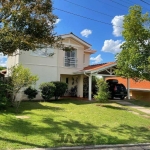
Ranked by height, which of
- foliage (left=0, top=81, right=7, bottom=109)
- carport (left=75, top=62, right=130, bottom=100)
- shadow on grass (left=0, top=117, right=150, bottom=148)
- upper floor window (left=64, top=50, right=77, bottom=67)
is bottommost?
shadow on grass (left=0, top=117, right=150, bottom=148)

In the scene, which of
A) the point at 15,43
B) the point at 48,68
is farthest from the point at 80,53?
the point at 15,43

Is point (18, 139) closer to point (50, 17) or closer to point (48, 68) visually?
point (50, 17)

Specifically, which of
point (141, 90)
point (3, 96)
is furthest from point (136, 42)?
point (141, 90)

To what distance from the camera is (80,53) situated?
22812 millimetres

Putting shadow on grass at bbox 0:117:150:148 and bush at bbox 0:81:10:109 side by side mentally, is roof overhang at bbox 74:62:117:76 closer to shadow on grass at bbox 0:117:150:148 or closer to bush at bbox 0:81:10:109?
bush at bbox 0:81:10:109

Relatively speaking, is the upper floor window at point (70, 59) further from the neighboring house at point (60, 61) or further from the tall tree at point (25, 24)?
the tall tree at point (25, 24)

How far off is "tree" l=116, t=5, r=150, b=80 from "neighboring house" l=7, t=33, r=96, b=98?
328 inches

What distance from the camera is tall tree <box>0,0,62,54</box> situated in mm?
7762

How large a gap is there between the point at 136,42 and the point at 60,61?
10.9 m

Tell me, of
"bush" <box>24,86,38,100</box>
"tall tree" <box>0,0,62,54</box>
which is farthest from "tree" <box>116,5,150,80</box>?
"bush" <box>24,86,38,100</box>

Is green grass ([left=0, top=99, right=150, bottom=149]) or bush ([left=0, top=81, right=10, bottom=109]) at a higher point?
bush ([left=0, top=81, right=10, bottom=109])

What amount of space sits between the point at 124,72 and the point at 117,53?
1.62m

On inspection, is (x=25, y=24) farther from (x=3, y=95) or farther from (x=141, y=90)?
(x=141, y=90)

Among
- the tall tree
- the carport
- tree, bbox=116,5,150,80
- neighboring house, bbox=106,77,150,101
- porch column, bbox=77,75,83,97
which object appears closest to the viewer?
the tall tree
